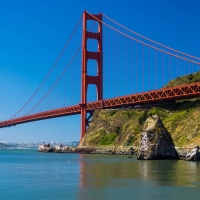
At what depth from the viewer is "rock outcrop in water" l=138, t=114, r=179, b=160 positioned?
42.5 metres

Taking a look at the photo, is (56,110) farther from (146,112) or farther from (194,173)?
(194,173)

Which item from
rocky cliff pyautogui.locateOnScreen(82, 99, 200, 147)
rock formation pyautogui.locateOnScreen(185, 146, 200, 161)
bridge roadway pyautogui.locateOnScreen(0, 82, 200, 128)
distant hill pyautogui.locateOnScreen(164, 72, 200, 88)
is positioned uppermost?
distant hill pyautogui.locateOnScreen(164, 72, 200, 88)

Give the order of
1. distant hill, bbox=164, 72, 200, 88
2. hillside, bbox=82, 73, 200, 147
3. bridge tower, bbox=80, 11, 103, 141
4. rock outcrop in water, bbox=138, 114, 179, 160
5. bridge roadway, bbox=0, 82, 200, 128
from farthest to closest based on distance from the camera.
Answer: distant hill, bbox=164, 72, 200, 88
bridge tower, bbox=80, 11, 103, 141
bridge roadway, bbox=0, 82, 200, 128
hillside, bbox=82, 73, 200, 147
rock outcrop in water, bbox=138, 114, 179, 160

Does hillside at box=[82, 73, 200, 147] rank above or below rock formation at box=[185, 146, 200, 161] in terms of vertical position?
above

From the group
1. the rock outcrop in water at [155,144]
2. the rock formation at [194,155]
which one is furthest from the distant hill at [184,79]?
the rock formation at [194,155]

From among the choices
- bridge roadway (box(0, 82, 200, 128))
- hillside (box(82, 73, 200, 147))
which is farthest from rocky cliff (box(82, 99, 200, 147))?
bridge roadway (box(0, 82, 200, 128))

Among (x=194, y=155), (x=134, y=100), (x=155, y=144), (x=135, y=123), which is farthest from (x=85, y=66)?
(x=194, y=155)

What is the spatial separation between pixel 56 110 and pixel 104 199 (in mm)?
65978

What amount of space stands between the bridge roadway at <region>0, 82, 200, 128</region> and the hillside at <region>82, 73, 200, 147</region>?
1.89m

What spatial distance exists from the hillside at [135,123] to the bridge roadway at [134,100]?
6.22 feet

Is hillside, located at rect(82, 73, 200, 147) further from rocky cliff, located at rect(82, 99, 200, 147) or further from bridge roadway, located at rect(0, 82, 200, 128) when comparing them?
bridge roadway, located at rect(0, 82, 200, 128)

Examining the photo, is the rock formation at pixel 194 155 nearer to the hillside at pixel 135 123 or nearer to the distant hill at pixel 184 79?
the hillside at pixel 135 123

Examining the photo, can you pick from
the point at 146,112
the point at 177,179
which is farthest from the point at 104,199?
the point at 146,112

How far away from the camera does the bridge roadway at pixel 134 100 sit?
61425mm
